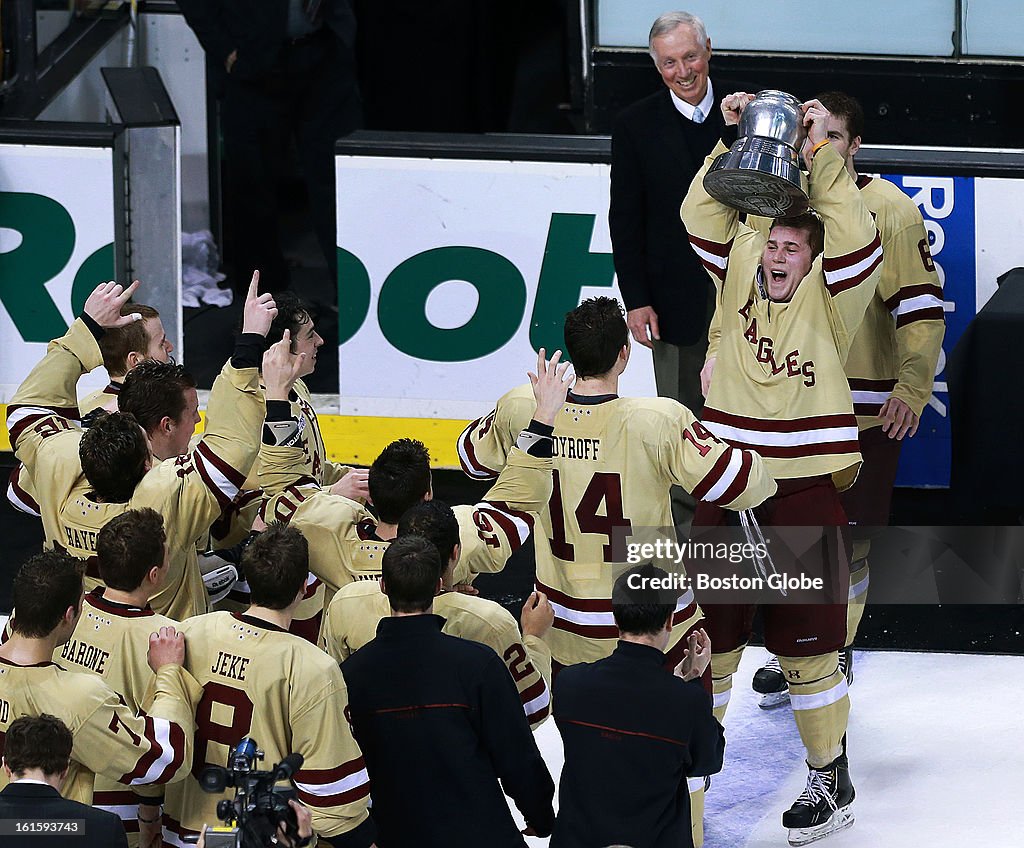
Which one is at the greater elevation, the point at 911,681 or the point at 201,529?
the point at 201,529

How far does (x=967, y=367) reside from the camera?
21.2 feet

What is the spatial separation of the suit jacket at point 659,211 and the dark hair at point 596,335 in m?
1.64

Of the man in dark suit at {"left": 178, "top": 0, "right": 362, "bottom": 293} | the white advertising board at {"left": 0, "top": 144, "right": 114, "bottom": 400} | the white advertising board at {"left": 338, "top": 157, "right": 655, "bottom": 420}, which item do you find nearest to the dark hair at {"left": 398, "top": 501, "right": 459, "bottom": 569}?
the white advertising board at {"left": 338, "top": 157, "right": 655, "bottom": 420}

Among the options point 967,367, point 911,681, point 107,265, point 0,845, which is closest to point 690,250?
point 967,367

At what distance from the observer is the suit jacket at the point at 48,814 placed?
3508 millimetres

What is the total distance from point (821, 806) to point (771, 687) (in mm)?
992

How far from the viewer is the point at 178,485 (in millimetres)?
4559

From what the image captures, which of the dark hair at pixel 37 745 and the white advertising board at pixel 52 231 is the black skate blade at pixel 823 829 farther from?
the white advertising board at pixel 52 231

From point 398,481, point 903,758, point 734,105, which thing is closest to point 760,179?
point 734,105

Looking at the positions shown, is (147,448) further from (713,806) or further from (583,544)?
(713,806)

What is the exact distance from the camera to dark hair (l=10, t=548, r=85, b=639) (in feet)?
12.6

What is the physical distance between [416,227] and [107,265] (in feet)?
4.32

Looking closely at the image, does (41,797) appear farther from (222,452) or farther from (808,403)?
(808,403)

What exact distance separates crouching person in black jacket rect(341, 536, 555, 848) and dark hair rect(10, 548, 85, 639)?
2.10 ft
